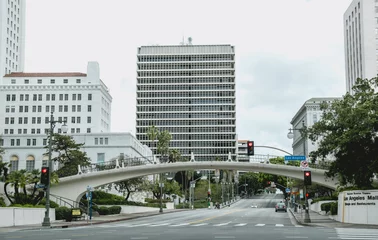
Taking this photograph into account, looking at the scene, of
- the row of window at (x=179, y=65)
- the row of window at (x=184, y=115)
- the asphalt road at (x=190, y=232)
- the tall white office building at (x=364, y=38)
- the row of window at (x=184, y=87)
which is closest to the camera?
the asphalt road at (x=190, y=232)

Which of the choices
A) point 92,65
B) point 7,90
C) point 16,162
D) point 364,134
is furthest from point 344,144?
point 7,90

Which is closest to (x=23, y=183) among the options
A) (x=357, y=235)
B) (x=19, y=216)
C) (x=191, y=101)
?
(x=19, y=216)

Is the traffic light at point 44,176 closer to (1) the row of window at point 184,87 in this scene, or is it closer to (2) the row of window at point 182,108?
(2) the row of window at point 182,108

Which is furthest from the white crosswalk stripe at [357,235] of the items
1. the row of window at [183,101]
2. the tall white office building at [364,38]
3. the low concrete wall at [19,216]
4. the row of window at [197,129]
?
the row of window at [183,101]

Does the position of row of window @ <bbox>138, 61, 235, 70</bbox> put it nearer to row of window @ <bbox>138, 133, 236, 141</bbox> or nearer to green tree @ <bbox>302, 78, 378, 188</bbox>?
row of window @ <bbox>138, 133, 236, 141</bbox>

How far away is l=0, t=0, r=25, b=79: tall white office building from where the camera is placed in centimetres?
13212

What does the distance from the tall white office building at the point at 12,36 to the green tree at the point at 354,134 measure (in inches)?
3957

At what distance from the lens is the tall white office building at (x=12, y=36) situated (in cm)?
13212

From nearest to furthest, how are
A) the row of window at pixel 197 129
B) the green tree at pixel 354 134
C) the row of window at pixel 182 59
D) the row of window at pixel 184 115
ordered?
1. the green tree at pixel 354 134
2. the row of window at pixel 184 115
3. the row of window at pixel 197 129
4. the row of window at pixel 182 59

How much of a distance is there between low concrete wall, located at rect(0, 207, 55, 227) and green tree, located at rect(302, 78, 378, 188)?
21998 mm

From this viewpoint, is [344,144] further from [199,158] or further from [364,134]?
[199,158]

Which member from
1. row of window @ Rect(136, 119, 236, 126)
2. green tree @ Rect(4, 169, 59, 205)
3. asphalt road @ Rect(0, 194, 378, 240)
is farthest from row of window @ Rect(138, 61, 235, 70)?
asphalt road @ Rect(0, 194, 378, 240)

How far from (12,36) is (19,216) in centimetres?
10806

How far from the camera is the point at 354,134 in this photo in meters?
38.1
